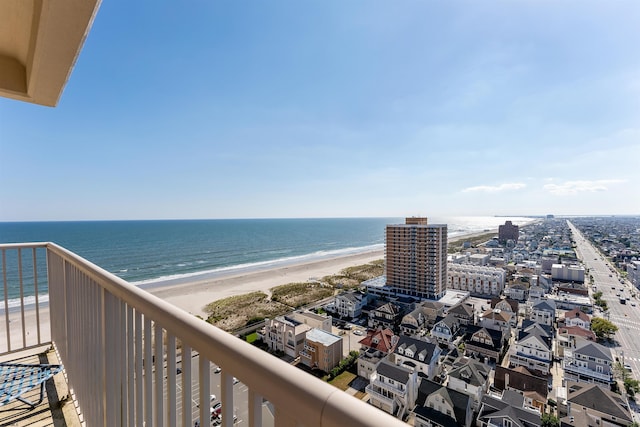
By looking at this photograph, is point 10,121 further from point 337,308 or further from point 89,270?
point 337,308

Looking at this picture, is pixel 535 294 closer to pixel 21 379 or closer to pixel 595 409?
pixel 595 409

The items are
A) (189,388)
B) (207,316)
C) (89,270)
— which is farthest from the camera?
(207,316)

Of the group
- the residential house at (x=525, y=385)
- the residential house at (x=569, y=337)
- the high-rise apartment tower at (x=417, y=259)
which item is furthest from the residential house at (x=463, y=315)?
the residential house at (x=525, y=385)

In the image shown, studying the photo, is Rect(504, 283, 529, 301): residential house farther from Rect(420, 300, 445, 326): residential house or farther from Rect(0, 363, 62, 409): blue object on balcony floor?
Rect(0, 363, 62, 409): blue object on balcony floor

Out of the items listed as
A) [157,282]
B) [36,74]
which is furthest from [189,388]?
[157,282]

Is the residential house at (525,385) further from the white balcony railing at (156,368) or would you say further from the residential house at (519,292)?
the residential house at (519,292)
